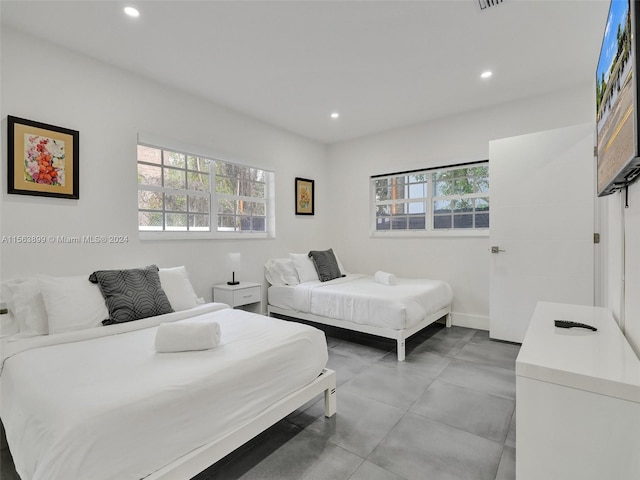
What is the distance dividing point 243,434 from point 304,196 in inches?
148

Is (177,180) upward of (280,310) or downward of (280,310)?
upward

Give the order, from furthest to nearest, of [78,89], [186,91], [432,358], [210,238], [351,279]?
[351,279] < [210,238] < [186,91] < [432,358] < [78,89]

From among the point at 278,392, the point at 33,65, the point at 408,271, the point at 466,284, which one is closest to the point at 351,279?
the point at 408,271

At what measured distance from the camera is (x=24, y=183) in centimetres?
236

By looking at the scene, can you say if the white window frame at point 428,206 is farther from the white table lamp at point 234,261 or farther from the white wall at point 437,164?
the white table lamp at point 234,261

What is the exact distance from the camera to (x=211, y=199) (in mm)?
3750

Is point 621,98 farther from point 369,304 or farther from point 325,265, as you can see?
point 325,265

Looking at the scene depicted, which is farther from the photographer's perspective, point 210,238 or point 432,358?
point 210,238

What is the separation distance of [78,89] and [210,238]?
5.74ft

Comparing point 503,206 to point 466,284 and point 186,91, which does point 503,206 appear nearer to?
point 466,284

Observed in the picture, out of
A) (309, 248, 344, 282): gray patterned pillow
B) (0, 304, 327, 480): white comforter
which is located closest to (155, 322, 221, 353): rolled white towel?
(0, 304, 327, 480): white comforter

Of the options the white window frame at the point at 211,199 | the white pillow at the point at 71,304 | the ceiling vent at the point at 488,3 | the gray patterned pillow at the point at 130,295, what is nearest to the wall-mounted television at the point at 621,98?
the ceiling vent at the point at 488,3

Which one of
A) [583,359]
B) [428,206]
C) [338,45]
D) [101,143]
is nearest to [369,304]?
[428,206]

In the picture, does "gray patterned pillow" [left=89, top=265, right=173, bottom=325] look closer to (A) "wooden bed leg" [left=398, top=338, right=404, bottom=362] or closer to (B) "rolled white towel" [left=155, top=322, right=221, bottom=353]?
(B) "rolled white towel" [left=155, top=322, right=221, bottom=353]
